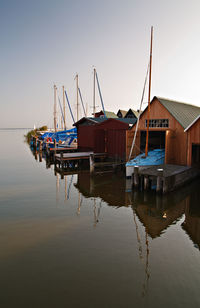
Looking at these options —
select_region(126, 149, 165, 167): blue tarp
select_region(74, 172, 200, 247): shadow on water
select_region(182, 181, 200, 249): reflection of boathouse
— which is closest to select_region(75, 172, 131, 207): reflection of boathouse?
select_region(74, 172, 200, 247): shadow on water

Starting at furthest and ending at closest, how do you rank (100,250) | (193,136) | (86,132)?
1. (86,132)
2. (193,136)
3. (100,250)

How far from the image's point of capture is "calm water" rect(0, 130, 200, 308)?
5.90 meters

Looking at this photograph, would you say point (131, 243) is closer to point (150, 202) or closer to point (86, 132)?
point (150, 202)

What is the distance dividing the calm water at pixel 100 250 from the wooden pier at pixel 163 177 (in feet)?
2.75

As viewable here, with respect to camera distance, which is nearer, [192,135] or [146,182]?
[146,182]

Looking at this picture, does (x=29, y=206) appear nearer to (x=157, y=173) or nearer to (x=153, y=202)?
(x=153, y=202)

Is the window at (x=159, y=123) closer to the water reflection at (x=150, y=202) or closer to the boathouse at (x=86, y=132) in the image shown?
the water reflection at (x=150, y=202)

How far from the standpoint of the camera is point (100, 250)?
8.18m

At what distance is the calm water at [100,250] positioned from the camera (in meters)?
5.90

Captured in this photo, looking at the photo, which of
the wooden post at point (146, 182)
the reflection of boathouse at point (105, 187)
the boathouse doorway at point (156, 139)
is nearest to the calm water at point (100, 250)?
the reflection of boathouse at point (105, 187)

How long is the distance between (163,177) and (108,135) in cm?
1213

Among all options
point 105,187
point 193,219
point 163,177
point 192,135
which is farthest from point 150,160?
point 193,219

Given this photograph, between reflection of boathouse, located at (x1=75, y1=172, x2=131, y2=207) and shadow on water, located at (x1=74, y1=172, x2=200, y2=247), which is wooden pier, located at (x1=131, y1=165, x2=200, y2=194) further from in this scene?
reflection of boathouse, located at (x1=75, y1=172, x2=131, y2=207)

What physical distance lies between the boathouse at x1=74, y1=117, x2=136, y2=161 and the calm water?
31.3ft
